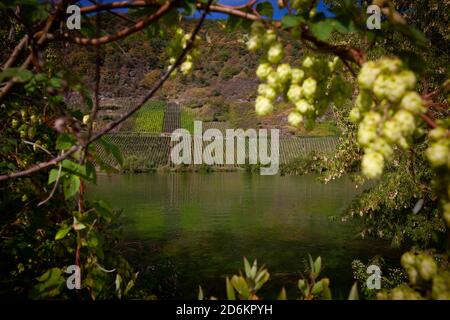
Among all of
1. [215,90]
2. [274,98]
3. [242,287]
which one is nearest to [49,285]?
[242,287]

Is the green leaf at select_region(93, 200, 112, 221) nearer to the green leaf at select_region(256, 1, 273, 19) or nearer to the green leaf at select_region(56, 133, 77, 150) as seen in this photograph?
the green leaf at select_region(56, 133, 77, 150)

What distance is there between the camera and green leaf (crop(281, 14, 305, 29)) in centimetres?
117

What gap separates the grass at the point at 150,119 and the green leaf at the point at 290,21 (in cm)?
8566

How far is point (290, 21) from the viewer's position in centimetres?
118

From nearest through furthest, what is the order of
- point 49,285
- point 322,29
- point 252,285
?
point 322,29 → point 252,285 → point 49,285

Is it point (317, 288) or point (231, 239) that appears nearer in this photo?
point (317, 288)

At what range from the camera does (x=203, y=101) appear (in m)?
121

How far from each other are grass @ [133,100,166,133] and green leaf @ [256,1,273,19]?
85415mm

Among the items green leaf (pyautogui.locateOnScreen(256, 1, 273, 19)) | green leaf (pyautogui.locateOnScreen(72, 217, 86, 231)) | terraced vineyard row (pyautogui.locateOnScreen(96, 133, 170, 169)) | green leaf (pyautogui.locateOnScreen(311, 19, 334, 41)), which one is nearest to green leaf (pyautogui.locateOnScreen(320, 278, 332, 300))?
green leaf (pyautogui.locateOnScreen(311, 19, 334, 41))

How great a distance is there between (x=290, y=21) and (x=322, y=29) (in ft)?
0.32

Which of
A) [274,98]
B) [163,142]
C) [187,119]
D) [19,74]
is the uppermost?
[187,119]

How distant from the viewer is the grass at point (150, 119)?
3401 inches

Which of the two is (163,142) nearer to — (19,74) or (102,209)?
(102,209)

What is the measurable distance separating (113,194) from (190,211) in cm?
1201
